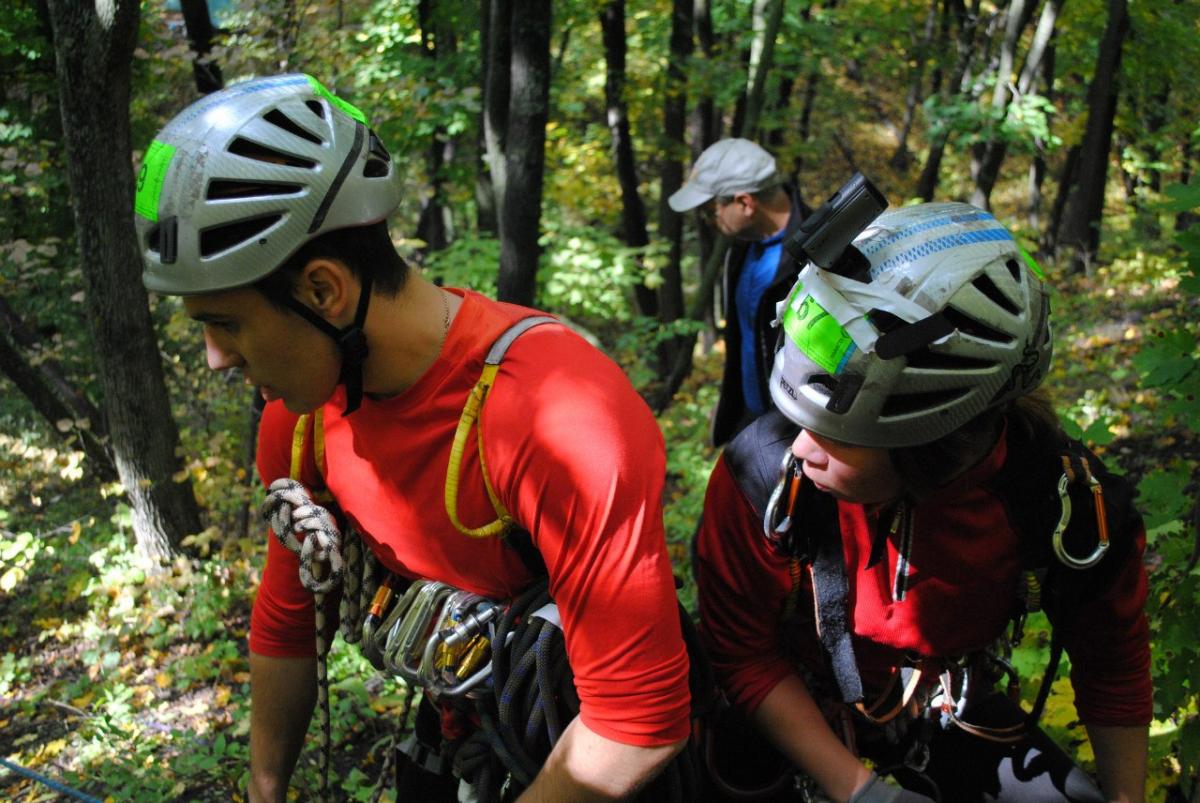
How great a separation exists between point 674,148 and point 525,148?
7.67 m

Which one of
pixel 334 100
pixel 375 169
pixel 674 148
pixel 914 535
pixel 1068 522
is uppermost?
pixel 334 100

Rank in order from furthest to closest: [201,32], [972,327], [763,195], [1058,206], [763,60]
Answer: [1058,206], [201,32], [763,60], [763,195], [972,327]

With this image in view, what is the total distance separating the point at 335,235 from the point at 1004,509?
1.52m

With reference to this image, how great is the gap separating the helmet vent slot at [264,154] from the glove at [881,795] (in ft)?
5.80

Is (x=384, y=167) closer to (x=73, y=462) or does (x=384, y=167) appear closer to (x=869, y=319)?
(x=869, y=319)

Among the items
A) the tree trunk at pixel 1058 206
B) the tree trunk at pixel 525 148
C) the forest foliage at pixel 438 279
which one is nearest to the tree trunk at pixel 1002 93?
the forest foliage at pixel 438 279

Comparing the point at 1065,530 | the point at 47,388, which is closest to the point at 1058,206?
A: the point at 47,388

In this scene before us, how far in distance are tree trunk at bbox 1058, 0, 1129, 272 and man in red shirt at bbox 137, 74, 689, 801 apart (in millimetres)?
15934

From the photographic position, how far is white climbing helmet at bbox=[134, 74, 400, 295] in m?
1.81

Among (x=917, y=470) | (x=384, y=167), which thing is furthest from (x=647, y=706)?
(x=384, y=167)

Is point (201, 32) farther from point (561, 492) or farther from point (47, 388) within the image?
point (561, 492)

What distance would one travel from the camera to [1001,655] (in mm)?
2490

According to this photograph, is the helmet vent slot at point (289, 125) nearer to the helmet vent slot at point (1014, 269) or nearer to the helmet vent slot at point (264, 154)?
the helmet vent slot at point (264, 154)

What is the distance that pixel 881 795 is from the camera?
6.62ft
